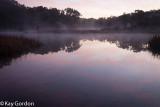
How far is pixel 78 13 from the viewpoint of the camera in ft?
433

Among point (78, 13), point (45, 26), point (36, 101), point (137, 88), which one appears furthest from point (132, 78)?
point (78, 13)

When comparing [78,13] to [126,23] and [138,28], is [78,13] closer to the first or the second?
[126,23]

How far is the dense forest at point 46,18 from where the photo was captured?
74031 millimetres

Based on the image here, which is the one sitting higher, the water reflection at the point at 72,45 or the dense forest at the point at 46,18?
the dense forest at the point at 46,18

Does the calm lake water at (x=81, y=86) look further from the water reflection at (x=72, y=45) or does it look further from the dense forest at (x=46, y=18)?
the dense forest at (x=46, y=18)

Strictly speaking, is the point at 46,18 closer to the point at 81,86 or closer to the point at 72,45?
the point at 72,45

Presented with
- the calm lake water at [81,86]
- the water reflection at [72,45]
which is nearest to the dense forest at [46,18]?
the water reflection at [72,45]

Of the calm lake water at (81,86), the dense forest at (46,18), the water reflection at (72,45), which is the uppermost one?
the dense forest at (46,18)

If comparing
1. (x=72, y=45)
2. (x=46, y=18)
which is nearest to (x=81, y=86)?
(x=72, y=45)

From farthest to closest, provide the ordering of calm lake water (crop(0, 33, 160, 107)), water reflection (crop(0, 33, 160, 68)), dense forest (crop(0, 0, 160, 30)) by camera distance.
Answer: dense forest (crop(0, 0, 160, 30)) → water reflection (crop(0, 33, 160, 68)) → calm lake water (crop(0, 33, 160, 107))

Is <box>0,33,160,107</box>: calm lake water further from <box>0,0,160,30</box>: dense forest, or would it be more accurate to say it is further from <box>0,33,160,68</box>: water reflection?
<box>0,0,160,30</box>: dense forest

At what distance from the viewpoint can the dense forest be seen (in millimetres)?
74031

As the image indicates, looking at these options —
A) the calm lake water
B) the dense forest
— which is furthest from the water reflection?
the dense forest

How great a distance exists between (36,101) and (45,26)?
98.5 metres
